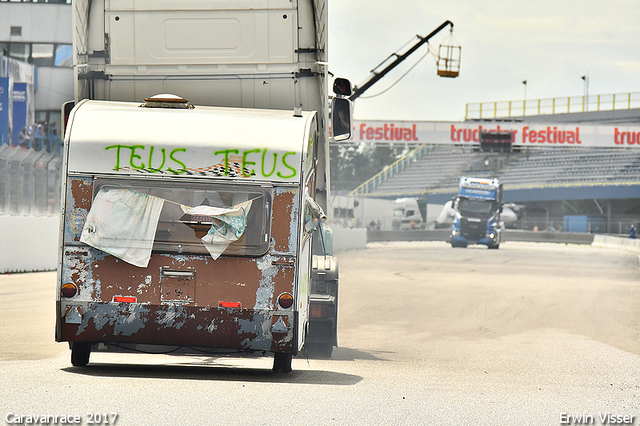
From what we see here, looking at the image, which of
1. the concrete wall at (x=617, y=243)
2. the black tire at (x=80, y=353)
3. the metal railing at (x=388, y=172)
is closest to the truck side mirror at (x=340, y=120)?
the black tire at (x=80, y=353)

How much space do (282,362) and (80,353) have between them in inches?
78.1

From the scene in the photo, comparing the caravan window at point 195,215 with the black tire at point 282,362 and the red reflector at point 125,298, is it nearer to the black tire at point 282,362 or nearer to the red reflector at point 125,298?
the red reflector at point 125,298

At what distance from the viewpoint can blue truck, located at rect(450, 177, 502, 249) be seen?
48406 millimetres

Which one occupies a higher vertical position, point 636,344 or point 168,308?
point 168,308

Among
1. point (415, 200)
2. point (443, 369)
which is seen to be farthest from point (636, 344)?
point (415, 200)

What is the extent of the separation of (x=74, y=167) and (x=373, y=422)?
3.61 m

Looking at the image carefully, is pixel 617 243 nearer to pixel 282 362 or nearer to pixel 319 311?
pixel 319 311

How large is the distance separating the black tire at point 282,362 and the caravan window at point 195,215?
4.25ft

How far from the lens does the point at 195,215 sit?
26.8 ft

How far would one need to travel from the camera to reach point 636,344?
13.6 meters

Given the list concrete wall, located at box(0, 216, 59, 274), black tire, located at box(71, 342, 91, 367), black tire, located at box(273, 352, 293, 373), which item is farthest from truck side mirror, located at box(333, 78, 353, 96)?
concrete wall, located at box(0, 216, 59, 274)

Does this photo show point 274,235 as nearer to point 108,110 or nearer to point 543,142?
point 108,110

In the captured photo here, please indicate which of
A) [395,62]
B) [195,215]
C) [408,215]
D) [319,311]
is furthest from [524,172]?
[195,215]

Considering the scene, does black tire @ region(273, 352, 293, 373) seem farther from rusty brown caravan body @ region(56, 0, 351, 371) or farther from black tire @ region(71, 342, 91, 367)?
black tire @ region(71, 342, 91, 367)
